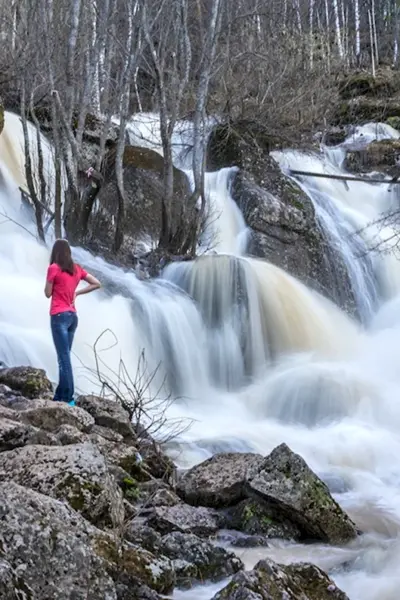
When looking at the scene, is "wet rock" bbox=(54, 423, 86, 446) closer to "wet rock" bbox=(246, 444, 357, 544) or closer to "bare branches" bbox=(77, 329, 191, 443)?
"wet rock" bbox=(246, 444, 357, 544)

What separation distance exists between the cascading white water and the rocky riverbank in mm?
409

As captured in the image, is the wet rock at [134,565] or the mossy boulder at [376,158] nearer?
the wet rock at [134,565]

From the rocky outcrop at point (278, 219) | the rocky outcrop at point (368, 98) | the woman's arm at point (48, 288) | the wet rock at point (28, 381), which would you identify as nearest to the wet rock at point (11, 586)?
the woman's arm at point (48, 288)

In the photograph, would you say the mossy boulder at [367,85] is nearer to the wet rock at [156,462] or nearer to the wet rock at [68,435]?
the wet rock at [156,462]

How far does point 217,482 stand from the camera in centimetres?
543

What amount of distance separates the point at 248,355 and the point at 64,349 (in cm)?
516

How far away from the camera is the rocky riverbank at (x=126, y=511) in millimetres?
2629

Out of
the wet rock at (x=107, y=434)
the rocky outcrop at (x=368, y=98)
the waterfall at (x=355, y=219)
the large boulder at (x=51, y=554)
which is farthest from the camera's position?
the rocky outcrop at (x=368, y=98)

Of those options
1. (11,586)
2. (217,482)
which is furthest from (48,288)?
(11,586)

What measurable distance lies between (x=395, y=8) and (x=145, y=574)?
3504 cm

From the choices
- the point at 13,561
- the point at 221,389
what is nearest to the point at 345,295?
the point at 221,389

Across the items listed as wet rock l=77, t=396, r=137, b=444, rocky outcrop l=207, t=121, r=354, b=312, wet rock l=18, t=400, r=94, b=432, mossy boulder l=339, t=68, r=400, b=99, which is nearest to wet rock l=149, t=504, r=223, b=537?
wet rock l=18, t=400, r=94, b=432

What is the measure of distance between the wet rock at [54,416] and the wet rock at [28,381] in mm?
1195

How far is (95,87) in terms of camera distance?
1570 centimetres
